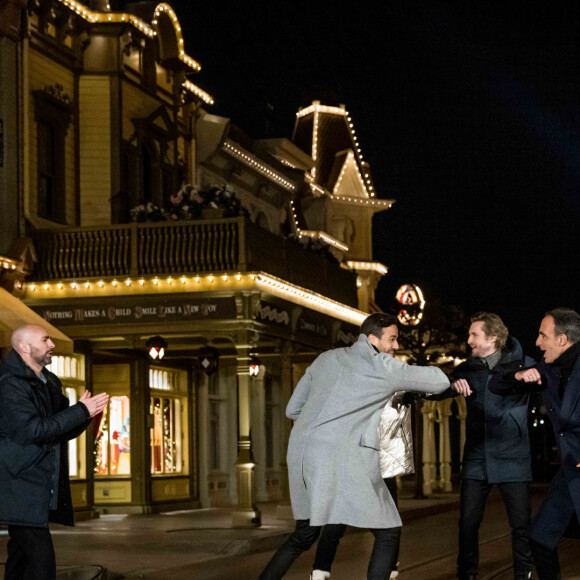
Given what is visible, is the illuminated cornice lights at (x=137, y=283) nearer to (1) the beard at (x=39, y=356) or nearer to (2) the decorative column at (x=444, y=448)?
(1) the beard at (x=39, y=356)

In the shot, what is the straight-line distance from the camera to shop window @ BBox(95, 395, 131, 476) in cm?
2580

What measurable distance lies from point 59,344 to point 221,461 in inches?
385

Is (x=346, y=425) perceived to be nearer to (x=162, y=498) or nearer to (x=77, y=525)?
(x=77, y=525)

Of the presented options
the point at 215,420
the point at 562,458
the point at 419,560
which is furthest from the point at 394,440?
the point at 215,420

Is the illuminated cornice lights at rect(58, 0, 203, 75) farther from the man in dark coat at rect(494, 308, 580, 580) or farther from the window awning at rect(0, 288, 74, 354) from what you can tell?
the man in dark coat at rect(494, 308, 580, 580)

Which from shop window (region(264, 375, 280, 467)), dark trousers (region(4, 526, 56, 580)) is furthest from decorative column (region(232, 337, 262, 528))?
dark trousers (region(4, 526, 56, 580))

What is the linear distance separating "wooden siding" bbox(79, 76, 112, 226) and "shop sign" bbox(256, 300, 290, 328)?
3.98 metres

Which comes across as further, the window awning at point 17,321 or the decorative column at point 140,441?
the decorative column at point 140,441

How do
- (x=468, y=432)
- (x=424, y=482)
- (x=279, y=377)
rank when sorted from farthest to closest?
1. (x=424, y=482)
2. (x=279, y=377)
3. (x=468, y=432)

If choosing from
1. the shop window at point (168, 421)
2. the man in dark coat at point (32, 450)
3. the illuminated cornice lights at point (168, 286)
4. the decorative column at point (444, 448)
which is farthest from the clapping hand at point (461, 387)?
the decorative column at point (444, 448)

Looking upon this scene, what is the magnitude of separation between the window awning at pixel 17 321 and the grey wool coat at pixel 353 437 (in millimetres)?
11125

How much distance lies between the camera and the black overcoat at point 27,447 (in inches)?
315

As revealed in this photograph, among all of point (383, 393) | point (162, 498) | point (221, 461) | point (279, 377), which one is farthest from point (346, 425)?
point (279, 377)

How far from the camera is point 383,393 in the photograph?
334 inches
